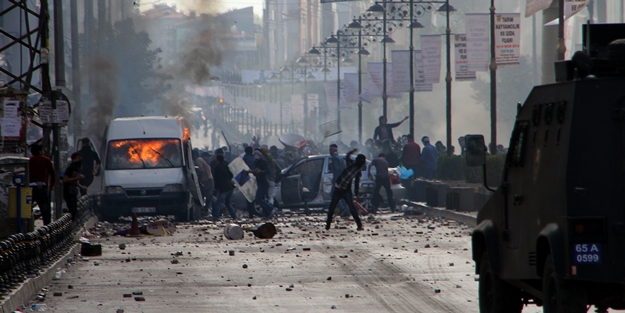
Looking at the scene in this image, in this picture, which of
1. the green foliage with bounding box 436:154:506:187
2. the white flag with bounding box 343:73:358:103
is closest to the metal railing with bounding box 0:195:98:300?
the green foliage with bounding box 436:154:506:187

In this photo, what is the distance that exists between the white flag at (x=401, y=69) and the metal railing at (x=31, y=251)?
25.4m

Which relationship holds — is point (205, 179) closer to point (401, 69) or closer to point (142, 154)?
point (142, 154)

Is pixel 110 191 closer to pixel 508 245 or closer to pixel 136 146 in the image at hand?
pixel 136 146

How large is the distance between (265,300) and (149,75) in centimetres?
5936

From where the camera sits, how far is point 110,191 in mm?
25766

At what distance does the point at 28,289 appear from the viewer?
38.1 ft

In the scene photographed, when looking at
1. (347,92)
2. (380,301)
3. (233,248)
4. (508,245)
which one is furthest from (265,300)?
(347,92)

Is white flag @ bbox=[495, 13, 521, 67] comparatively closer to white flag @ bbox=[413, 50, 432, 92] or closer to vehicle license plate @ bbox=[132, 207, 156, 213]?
vehicle license plate @ bbox=[132, 207, 156, 213]

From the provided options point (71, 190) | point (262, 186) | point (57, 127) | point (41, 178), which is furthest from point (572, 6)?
point (41, 178)

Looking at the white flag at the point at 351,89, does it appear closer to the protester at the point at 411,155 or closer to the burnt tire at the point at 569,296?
the protester at the point at 411,155

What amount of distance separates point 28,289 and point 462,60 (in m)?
21.5

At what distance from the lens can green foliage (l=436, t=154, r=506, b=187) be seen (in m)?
26.6

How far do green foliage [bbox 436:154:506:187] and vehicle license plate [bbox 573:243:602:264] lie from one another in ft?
64.8

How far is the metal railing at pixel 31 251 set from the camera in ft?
35.8
